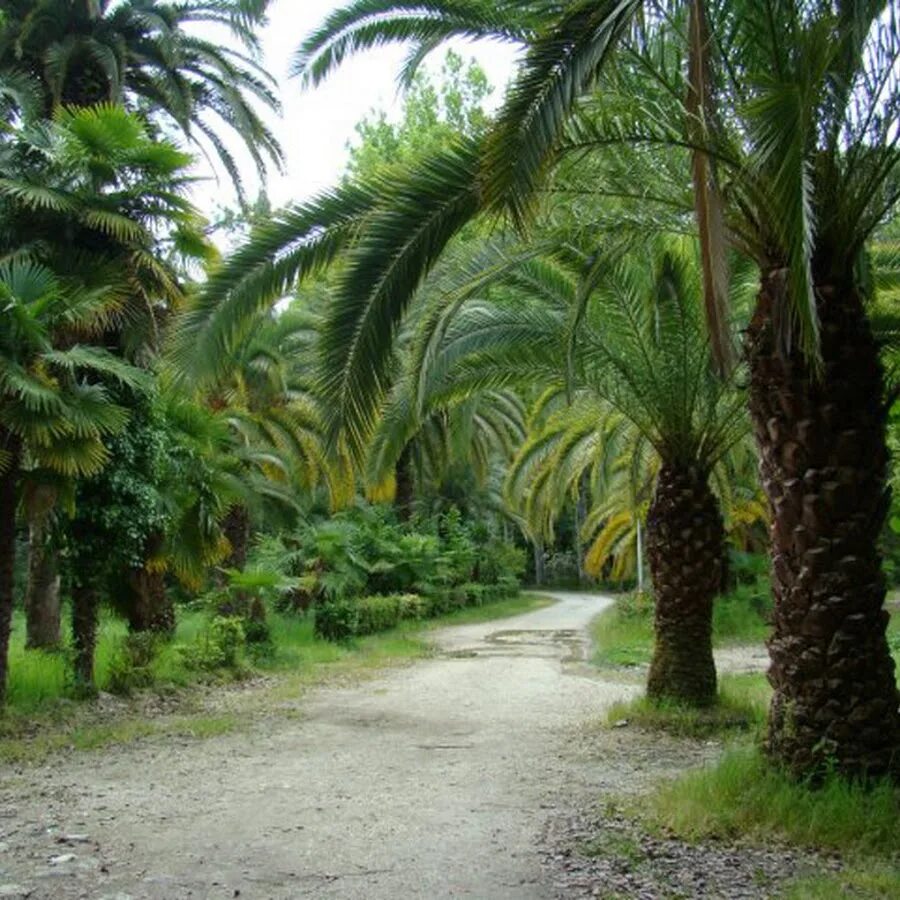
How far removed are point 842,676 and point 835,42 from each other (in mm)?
3755

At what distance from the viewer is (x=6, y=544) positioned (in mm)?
10344

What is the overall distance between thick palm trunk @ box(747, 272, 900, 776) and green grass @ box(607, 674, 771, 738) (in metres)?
3.23

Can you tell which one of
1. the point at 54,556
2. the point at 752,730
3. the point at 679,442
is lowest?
the point at 752,730

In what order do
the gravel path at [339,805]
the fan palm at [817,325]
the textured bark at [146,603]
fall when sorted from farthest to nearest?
the textured bark at [146,603], the fan palm at [817,325], the gravel path at [339,805]

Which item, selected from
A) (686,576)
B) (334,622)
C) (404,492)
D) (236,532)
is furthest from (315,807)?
(404,492)

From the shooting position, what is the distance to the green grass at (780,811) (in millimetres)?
5617

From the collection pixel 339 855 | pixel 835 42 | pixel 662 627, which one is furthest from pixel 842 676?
pixel 662 627

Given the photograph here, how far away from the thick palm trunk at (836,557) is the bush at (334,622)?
13.9 meters

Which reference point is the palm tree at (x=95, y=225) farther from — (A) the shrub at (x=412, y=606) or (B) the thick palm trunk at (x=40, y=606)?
(A) the shrub at (x=412, y=606)

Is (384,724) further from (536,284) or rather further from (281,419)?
(281,419)

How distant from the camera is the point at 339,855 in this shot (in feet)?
18.3

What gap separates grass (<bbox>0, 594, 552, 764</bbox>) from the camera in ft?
31.6

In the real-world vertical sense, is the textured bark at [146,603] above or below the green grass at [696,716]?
above

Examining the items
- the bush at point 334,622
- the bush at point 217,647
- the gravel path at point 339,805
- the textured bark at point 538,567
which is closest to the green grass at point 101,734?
the gravel path at point 339,805
